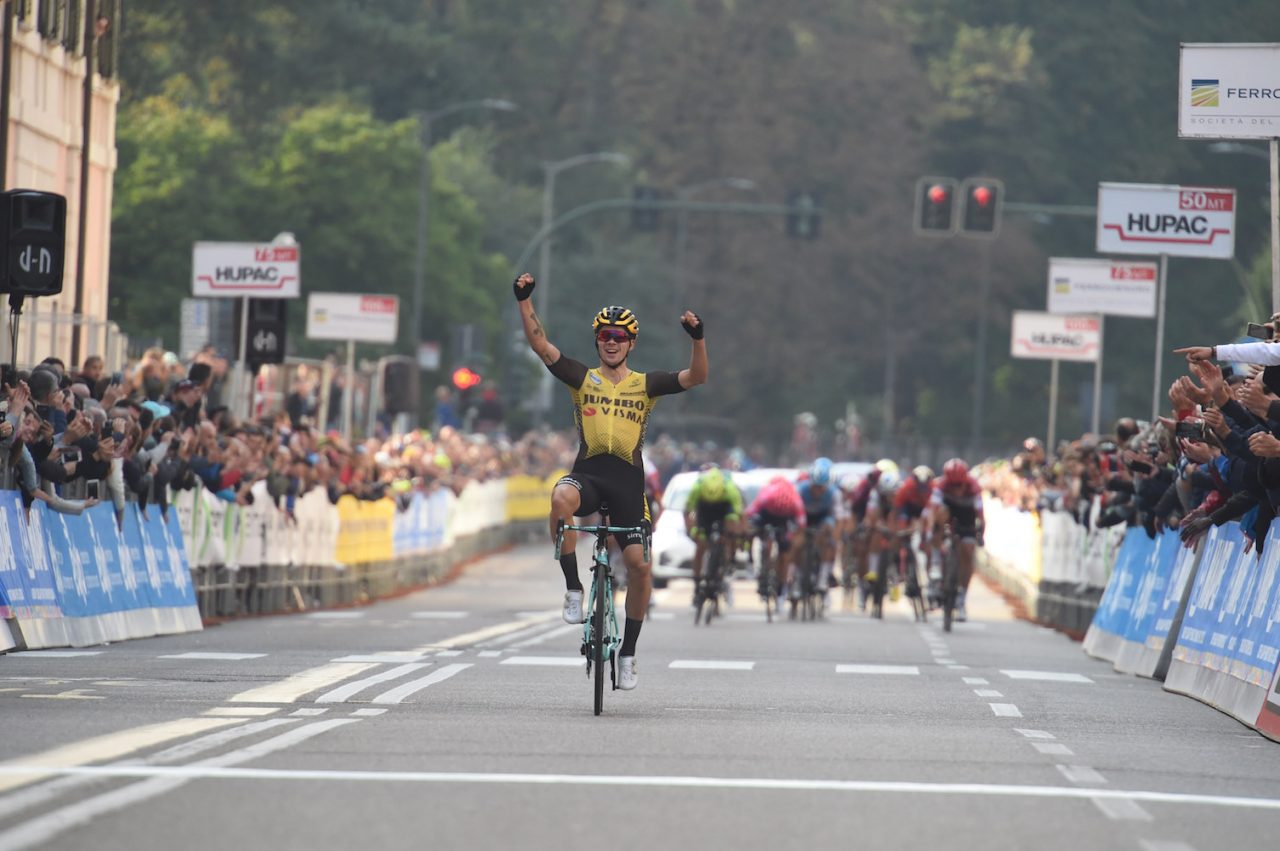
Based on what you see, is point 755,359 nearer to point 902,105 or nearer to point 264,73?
point 902,105

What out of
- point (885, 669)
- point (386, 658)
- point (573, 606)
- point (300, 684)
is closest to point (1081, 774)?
point (573, 606)

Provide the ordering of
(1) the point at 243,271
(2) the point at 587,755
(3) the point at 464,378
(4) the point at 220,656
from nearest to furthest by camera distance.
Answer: (2) the point at 587,755
(4) the point at 220,656
(1) the point at 243,271
(3) the point at 464,378

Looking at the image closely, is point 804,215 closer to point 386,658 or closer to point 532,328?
point 386,658

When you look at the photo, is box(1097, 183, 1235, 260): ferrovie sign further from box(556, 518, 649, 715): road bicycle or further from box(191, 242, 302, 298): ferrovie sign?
box(556, 518, 649, 715): road bicycle

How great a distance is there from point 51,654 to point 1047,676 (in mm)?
6972

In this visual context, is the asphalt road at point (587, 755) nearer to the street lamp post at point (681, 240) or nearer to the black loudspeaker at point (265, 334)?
the black loudspeaker at point (265, 334)

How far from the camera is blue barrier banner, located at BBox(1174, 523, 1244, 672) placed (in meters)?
17.5

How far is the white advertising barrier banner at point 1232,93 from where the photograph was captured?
21.5 m

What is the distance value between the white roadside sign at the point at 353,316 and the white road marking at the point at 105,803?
1092 inches

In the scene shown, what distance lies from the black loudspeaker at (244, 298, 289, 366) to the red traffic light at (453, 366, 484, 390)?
20.0 m

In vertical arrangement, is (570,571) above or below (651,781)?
above

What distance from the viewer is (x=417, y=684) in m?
16.3

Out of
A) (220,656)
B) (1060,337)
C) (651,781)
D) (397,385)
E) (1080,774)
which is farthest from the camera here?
(397,385)

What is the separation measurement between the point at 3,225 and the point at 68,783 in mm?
10922
